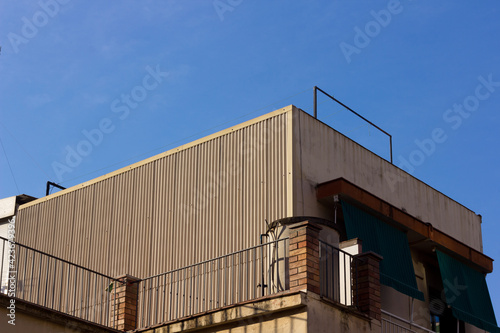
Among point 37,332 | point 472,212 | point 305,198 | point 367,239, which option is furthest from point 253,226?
point 472,212

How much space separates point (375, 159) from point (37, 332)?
912 cm

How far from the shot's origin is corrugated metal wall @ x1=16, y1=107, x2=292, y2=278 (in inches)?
639

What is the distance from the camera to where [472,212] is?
21375 mm

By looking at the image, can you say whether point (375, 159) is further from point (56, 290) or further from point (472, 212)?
point (56, 290)

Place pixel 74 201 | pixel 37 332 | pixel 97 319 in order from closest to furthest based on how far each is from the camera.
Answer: pixel 37 332, pixel 97 319, pixel 74 201

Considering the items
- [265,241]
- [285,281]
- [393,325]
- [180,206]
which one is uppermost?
[180,206]

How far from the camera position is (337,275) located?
1330 cm

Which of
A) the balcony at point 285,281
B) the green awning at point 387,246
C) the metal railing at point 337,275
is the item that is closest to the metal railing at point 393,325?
the balcony at point 285,281

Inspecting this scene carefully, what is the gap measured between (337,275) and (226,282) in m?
3.16

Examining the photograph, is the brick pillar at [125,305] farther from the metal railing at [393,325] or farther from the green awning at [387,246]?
the metal railing at [393,325]

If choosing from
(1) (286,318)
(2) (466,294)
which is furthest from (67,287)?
(2) (466,294)

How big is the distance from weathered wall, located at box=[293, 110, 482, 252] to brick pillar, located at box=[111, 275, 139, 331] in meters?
3.45

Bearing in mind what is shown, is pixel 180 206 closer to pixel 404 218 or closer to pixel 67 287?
pixel 67 287

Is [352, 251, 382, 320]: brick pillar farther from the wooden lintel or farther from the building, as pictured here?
the wooden lintel
